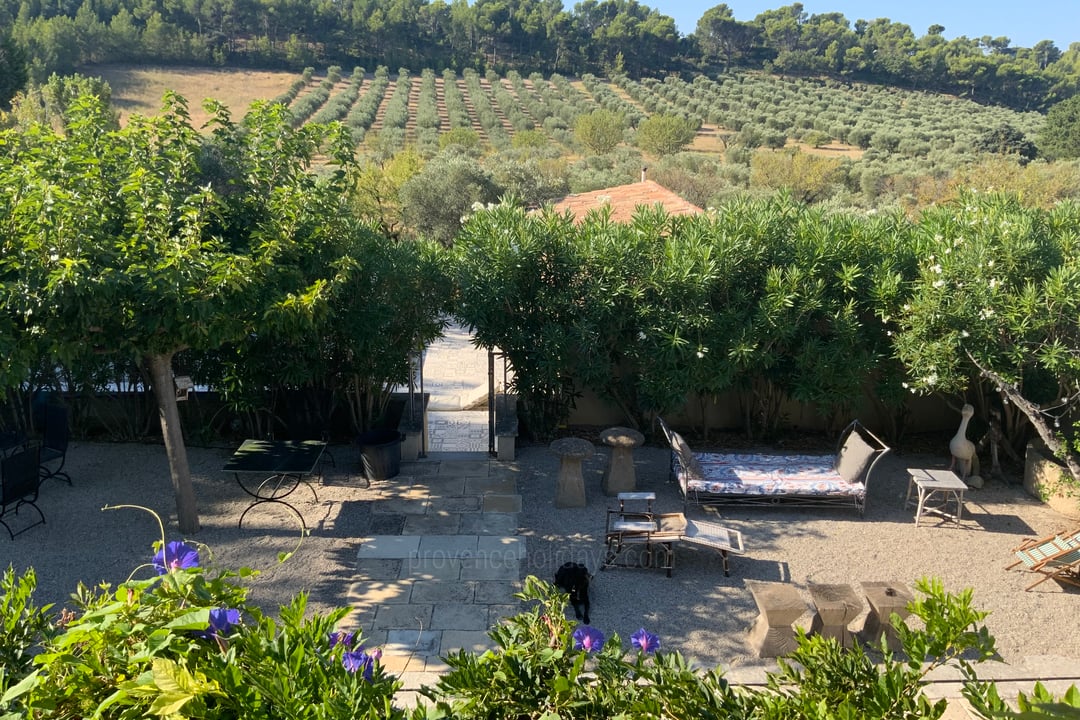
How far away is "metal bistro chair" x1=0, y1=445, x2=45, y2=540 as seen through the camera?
6379mm

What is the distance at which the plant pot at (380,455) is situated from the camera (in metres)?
7.99

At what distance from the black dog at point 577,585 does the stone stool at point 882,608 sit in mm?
2008

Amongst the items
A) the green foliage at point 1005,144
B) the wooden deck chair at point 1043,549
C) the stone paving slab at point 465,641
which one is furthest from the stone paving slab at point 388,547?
the green foliage at point 1005,144

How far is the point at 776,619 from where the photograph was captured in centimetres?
517

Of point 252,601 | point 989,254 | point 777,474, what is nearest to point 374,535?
point 252,601

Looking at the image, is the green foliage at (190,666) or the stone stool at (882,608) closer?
the green foliage at (190,666)

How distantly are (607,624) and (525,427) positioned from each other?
4009 mm

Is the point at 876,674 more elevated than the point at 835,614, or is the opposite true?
the point at 876,674

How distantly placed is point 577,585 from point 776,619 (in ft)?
4.66

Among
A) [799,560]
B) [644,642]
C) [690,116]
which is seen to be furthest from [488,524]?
[690,116]

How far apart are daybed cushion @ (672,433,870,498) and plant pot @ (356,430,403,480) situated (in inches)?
120

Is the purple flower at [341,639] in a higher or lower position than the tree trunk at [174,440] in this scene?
higher

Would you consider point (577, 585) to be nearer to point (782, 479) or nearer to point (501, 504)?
point (501, 504)

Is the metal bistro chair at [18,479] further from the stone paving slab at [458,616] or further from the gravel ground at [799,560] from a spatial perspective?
the gravel ground at [799,560]
